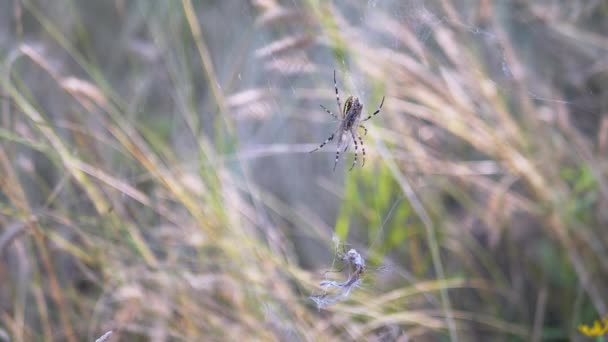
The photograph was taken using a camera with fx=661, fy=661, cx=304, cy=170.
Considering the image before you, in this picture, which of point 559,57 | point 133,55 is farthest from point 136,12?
point 559,57

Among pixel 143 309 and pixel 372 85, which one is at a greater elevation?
pixel 372 85

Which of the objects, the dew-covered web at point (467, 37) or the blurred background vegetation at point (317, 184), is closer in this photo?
the dew-covered web at point (467, 37)

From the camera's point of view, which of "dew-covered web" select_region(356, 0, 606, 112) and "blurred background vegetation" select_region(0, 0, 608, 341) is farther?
"blurred background vegetation" select_region(0, 0, 608, 341)

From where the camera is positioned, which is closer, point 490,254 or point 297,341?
point 297,341

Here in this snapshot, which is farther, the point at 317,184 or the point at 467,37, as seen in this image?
the point at 317,184

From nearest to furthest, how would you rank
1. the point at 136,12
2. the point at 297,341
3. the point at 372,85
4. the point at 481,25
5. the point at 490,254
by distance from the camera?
the point at 297,341 < the point at 481,25 < the point at 372,85 < the point at 490,254 < the point at 136,12

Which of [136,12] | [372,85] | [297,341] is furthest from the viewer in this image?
[136,12]

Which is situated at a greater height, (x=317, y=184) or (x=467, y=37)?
(x=467, y=37)

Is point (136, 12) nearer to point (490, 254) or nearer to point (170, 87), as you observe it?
point (170, 87)
